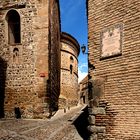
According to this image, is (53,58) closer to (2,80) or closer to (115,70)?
(2,80)

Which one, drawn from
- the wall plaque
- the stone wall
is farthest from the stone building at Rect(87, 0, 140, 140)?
the stone wall

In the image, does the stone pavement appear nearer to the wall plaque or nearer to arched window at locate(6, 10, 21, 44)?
the wall plaque

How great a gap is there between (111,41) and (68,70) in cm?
1584

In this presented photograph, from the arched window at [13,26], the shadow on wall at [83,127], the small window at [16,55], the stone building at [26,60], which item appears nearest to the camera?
the shadow on wall at [83,127]

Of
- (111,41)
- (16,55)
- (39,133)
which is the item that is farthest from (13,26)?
(111,41)

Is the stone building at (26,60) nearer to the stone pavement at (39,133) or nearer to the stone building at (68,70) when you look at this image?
the stone pavement at (39,133)

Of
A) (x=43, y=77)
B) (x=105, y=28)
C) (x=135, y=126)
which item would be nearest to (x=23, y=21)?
(x=43, y=77)

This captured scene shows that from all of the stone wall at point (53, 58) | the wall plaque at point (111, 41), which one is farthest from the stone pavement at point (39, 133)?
the stone wall at point (53, 58)

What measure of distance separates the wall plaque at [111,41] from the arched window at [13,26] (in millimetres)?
6658

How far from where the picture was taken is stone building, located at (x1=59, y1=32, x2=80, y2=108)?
21281mm

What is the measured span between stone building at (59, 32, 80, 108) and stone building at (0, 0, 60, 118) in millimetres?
8762

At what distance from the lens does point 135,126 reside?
227 inches

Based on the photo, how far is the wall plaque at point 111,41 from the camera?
6.37 meters

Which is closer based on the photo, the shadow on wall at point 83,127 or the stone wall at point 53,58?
the shadow on wall at point 83,127
